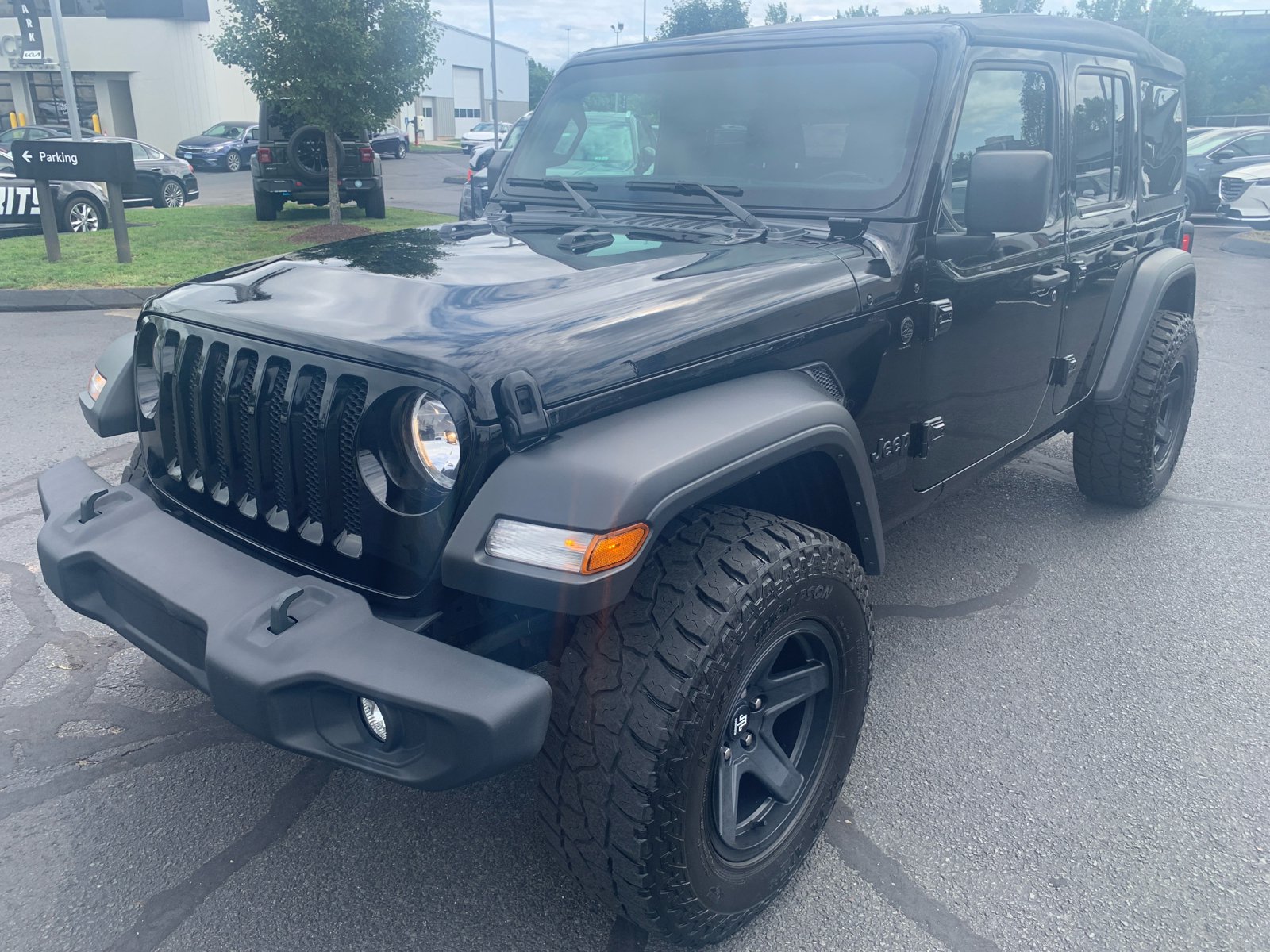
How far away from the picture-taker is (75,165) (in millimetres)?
9656

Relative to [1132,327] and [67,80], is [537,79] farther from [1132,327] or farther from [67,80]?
[1132,327]

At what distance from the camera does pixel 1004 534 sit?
4.18 meters

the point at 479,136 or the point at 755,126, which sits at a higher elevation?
the point at 479,136

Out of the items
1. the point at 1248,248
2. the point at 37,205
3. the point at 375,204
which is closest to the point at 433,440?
the point at 37,205

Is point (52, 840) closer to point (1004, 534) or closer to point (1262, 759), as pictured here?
point (1262, 759)

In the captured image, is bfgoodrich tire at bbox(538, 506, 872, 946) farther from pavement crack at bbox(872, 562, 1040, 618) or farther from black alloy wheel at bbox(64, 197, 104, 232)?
black alloy wheel at bbox(64, 197, 104, 232)

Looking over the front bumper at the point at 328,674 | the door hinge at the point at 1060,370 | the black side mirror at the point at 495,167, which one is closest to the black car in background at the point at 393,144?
the black side mirror at the point at 495,167

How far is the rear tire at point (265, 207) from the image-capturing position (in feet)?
46.6

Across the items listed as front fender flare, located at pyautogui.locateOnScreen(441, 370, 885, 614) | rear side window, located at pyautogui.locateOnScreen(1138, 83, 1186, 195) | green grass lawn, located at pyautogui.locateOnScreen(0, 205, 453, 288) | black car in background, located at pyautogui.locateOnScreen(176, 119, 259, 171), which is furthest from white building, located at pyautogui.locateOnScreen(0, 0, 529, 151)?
front fender flare, located at pyautogui.locateOnScreen(441, 370, 885, 614)

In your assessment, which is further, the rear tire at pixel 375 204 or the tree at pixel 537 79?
the tree at pixel 537 79

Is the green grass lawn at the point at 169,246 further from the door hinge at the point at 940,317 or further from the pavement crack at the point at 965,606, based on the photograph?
the door hinge at the point at 940,317

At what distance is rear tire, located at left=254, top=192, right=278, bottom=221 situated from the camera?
1420cm

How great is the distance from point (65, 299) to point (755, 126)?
7572mm

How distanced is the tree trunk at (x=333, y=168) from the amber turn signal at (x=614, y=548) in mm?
11844
